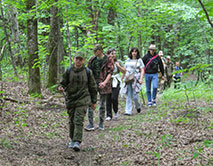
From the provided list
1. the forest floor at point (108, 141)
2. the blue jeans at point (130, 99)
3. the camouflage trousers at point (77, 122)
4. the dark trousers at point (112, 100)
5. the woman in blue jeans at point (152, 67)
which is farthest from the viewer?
the woman in blue jeans at point (152, 67)

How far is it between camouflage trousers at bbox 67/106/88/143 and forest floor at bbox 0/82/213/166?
13.5 inches

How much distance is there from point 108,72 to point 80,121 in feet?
7.70

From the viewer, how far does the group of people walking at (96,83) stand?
→ 5.50 metres

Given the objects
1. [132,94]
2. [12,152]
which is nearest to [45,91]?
[132,94]

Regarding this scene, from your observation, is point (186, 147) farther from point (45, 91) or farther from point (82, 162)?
point (45, 91)

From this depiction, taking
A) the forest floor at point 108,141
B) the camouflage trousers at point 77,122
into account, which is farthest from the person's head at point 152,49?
the camouflage trousers at point 77,122

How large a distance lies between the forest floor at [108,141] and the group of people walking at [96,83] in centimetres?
55

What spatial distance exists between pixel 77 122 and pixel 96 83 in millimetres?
2182

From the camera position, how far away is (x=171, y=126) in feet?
20.9

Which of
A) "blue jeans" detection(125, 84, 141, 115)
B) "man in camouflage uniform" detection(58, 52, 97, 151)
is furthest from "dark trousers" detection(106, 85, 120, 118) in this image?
"man in camouflage uniform" detection(58, 52, 97, 151)

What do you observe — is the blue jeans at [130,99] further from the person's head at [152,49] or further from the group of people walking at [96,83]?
the person's head at [152,49]

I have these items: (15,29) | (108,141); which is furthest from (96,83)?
(15,29)

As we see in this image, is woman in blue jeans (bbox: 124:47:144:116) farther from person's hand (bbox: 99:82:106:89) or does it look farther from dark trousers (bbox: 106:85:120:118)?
person's hand (bbox: 99:82:106:89)

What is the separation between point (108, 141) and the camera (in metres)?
6.14
